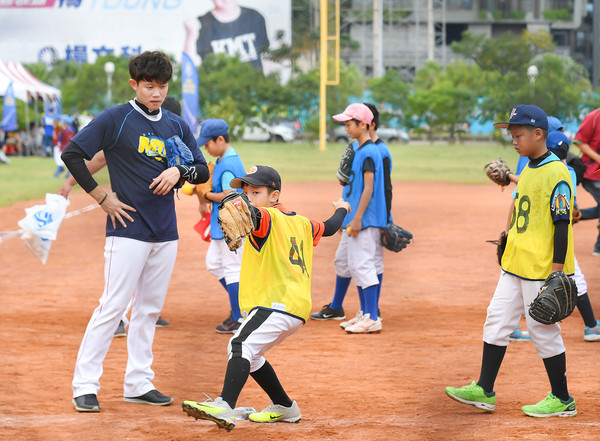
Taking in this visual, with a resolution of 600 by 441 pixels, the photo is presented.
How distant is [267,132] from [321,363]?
119 feet

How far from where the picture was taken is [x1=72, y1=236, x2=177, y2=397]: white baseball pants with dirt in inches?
195

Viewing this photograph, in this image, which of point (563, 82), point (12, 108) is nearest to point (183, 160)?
point (12, 108)

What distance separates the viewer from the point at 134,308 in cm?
528

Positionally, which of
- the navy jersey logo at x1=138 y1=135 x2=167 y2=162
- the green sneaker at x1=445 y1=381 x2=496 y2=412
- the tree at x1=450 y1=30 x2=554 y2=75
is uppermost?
the tree at x1=450 y1=30 x2=554 y2=75

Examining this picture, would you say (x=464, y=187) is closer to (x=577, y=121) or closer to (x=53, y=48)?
(x=577, y=121)

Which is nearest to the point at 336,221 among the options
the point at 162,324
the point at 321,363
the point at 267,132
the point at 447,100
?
the point at 321,363

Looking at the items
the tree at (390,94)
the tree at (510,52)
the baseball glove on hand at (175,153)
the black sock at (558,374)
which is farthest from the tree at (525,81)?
the baseball glove on hand at (175,153)

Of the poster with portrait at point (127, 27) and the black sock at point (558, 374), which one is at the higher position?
the poster with portrait at point (127, 27)

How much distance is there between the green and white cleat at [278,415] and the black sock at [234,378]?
54cm

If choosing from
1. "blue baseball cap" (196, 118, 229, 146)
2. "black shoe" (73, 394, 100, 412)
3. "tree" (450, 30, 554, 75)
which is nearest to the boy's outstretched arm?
"black shoe" (73, 394, 100, 412)

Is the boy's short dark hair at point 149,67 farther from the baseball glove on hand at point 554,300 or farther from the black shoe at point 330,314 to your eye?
the black shoe at point 330,314

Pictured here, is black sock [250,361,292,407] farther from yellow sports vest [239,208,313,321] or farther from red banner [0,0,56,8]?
red banner [0,0,56,8]

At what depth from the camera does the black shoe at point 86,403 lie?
4.90m

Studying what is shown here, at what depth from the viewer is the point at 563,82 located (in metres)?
33.9
